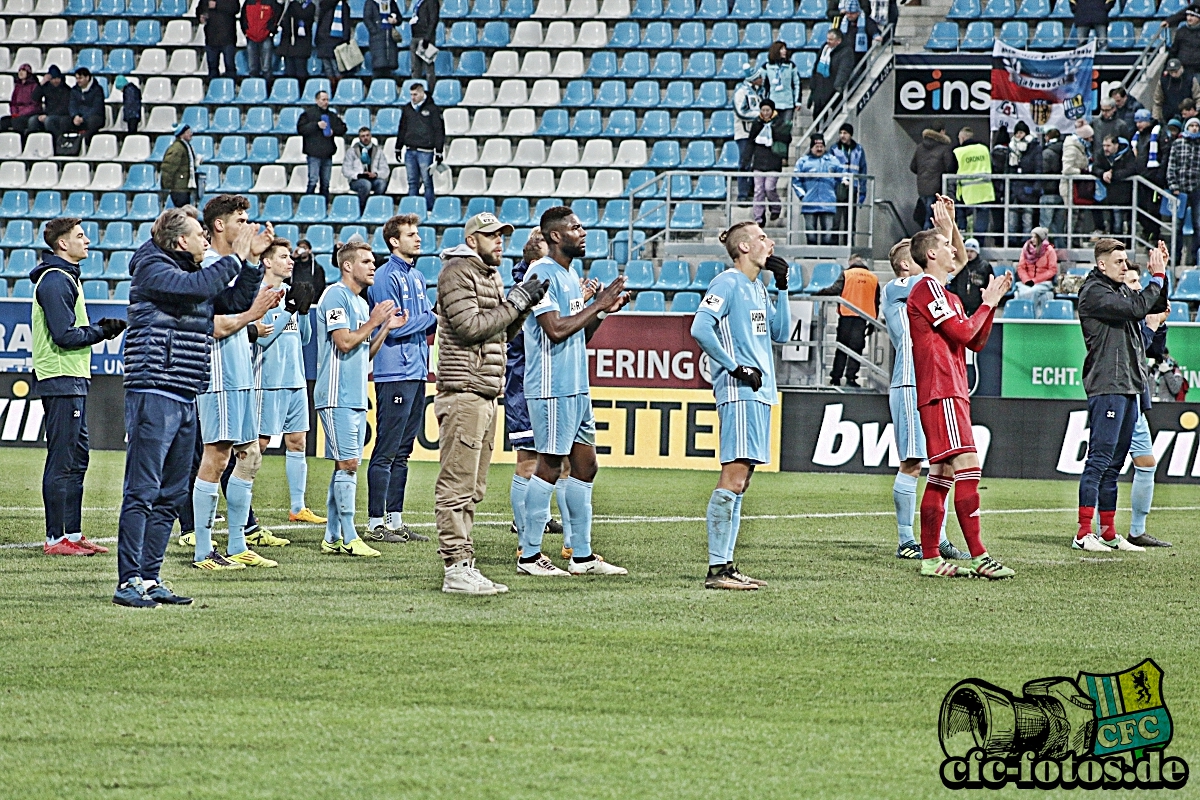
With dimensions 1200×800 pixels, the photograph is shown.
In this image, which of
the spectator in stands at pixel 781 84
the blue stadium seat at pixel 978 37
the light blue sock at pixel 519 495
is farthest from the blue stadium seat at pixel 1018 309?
the light blue sock at pixel 519 495

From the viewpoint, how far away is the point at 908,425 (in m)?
10.3

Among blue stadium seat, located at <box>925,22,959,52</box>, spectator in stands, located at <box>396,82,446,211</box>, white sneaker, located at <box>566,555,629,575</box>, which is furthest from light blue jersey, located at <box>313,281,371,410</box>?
blue stadium seat, located at <box>925,22,959,52</box>

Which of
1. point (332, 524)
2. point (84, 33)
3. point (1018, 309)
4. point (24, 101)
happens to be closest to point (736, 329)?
point (332, 524)

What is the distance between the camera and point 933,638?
734 cm

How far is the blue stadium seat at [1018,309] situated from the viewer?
19.8 meters

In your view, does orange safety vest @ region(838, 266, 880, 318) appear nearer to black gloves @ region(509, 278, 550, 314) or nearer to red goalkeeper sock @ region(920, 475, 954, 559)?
red goalkeeper sock @ region(920, 475, 954, 559)

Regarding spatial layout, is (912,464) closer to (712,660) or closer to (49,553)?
(712,660)

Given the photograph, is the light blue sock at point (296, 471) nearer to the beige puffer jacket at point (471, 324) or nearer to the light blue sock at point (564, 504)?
the light blue sock at point (564, 504)

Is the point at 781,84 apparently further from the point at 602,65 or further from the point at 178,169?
the point at 178,169

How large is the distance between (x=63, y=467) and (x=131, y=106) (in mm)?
18287

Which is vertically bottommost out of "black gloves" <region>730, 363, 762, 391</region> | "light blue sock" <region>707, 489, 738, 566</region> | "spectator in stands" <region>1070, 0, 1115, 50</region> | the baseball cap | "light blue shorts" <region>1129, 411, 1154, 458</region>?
"light blue sock" <region>707, 489, 738, 566</region>

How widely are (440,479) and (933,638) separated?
2618 mm

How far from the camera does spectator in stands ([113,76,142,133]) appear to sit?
88.8ft

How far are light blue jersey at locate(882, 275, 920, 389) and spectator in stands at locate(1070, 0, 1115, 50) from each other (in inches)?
599
